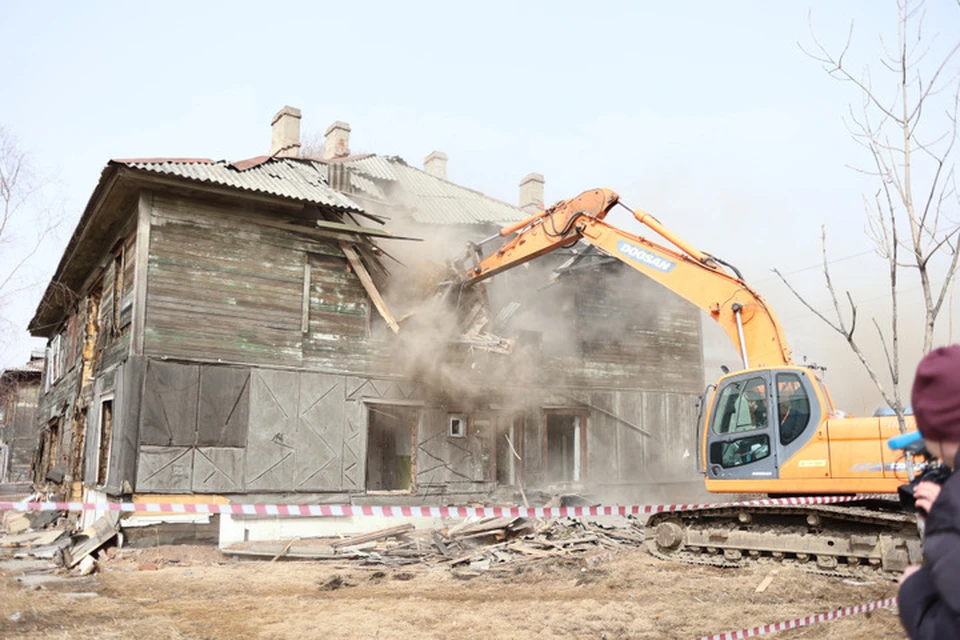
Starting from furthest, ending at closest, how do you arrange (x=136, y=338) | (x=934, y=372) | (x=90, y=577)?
(x=136, y=338) < (x=90, y=577) < (x=934, y=372)

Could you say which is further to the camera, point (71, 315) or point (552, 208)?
point (71, 315)

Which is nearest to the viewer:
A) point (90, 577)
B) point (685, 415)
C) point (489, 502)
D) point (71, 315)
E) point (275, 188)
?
point (90, 577)

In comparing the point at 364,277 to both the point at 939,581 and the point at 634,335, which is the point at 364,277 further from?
the point at 939,581

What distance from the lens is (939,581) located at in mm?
1797

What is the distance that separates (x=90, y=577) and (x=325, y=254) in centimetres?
699

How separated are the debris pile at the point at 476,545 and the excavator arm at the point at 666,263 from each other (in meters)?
3.90

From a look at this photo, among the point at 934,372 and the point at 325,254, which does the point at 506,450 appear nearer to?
the point at 325,254

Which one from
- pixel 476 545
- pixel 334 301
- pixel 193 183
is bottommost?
pixel 476 545

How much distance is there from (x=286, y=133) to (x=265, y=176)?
16.0 feet

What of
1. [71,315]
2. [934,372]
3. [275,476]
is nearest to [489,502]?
[275,476]

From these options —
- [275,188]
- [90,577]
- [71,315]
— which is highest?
[275,188]

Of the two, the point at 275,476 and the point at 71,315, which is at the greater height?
the point at 71,315

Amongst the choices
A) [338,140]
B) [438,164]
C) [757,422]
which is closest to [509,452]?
[757,422]

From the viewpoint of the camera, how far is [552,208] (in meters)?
13.0
